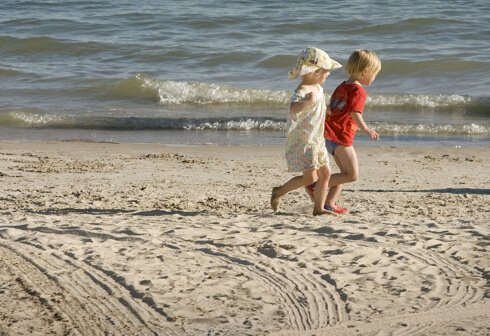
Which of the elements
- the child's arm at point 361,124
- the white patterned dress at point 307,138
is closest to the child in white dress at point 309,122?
the white patterned dress at point 307,138

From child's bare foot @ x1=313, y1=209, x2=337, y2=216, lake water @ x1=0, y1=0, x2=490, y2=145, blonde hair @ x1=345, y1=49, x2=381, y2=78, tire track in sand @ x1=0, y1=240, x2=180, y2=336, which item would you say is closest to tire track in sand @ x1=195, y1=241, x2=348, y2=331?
tire track in sand @ x1=0, y1=240, x2=180, y2=336

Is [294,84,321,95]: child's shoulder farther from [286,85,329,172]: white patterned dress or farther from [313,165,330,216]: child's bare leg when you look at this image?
[313,165,330,216]: child's bare leg

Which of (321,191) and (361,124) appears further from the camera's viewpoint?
(321,191)

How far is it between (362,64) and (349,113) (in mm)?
343

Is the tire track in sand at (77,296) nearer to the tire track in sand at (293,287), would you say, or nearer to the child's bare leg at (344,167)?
the tire track in sand at (293,287)

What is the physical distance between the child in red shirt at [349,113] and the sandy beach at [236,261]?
→ 40cm

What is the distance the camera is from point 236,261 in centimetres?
562

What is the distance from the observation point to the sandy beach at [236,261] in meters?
4.75

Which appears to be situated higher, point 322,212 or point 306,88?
point 306,88

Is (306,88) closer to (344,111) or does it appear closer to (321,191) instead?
(344,111)

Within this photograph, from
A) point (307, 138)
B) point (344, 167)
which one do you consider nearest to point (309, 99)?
point (307, 138)

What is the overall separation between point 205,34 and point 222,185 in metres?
12.9

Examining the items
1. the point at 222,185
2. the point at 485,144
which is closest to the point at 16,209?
the point at 222,185

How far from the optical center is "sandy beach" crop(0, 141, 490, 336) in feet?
15.6
